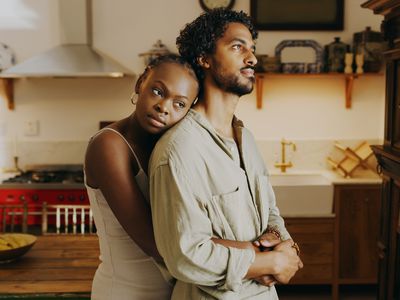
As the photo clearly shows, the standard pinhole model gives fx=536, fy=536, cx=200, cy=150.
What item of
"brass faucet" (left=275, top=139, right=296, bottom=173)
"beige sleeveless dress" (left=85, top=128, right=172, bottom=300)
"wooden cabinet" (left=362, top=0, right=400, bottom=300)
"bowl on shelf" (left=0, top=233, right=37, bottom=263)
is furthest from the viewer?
"brass faucet" (left=275, top=139, right=296, bottom=173)

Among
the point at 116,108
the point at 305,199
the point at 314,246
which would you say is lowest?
the point at 314,246

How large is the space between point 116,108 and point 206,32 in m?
2.97

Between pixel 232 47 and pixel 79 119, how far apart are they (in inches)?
122

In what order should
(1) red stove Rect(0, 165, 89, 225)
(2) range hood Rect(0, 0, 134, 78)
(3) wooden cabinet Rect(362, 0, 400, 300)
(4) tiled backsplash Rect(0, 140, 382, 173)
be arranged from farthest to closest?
(4) tiled backsplash Rect(0, 140, 382, 173) → (2) range hood Rect(0, 0, 134, 78) → (1) red stove Rect(0, 165, 89, 225) → (3) wooden cabinet Rect(362, 0, 400, 300)

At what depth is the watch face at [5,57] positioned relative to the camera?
415 cm

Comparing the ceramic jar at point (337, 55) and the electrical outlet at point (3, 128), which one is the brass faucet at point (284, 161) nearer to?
the ceramic jar at point (337, 55)

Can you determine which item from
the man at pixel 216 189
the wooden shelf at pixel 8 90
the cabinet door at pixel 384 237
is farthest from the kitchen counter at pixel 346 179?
the man at pixel 216 189

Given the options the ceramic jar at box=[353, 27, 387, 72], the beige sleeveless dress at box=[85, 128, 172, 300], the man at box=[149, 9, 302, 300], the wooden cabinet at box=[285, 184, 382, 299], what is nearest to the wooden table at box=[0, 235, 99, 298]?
the beige sleeveless dress at box=[85, 128, 172, 300]

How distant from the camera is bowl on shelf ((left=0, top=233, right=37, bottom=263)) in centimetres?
205

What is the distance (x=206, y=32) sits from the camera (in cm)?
139

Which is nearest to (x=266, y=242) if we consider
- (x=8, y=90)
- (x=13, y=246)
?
(x=13, y=246)

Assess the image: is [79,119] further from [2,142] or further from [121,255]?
[121,255]

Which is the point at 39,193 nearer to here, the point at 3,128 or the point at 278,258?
the point at 3,128

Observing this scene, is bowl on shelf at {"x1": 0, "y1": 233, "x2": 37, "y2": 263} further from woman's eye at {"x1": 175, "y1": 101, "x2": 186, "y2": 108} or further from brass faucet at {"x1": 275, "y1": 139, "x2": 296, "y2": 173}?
brass faucet at {"x1": 275, "y1": 139, "x2": 296, "y2": 173}
